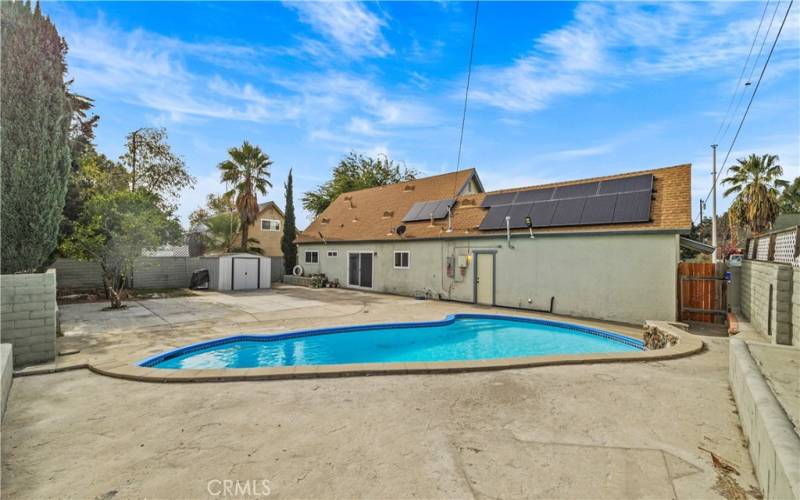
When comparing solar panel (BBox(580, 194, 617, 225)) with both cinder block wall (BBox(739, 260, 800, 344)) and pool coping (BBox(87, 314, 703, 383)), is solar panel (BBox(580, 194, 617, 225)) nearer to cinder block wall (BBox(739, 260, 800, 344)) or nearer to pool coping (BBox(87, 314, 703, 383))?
cinder block wall (BBox(739, 260, 800, 344))

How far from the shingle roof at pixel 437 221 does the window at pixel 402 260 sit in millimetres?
831

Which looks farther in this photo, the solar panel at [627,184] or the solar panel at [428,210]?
the solar panel at [428,210]

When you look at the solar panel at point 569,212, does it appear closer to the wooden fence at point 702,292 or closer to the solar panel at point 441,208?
the wooden fence at point 702,292

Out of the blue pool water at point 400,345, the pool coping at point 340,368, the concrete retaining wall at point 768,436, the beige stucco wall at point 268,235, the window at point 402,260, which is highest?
the beige stucco wall at point 268,235

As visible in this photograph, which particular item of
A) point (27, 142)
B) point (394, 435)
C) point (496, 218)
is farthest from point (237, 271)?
point (394, 435)

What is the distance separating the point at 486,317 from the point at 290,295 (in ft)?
30.8

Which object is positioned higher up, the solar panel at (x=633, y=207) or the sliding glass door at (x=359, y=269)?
the solar panel at (x=633, y=207)

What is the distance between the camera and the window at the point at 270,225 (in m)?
34.0

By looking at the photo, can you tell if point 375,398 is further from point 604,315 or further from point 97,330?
point 604,315

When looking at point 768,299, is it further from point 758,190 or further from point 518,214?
point 758,190

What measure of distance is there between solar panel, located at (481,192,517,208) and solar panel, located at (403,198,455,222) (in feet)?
6.14

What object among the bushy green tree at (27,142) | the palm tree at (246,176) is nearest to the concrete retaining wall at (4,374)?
the bushy green tree at (27,142)

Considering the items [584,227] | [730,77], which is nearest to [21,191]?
[584,227]

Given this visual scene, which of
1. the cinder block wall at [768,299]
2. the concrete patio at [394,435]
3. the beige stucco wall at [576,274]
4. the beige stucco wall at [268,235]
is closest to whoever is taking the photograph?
the concrete patio at [394,435]
